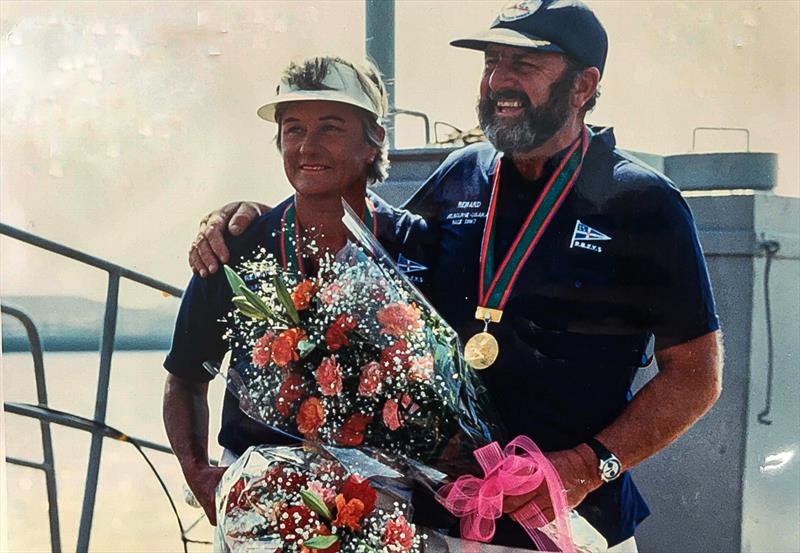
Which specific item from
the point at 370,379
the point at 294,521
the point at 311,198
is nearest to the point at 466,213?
the point at 311,198

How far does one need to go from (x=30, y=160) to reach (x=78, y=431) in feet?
2.66

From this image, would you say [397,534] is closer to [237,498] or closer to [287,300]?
[237,498]

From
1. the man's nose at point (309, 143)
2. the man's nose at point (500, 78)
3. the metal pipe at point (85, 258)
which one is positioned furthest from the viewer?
the metal pipe at point (85, 258)

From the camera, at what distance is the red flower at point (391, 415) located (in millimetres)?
1839

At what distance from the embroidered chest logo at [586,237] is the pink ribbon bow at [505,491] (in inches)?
20.1

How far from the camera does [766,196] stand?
79.7 inches

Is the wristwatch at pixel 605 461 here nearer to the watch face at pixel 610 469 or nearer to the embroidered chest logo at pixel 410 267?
the watch face at pixel 610 469

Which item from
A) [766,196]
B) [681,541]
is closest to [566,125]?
[766,196]

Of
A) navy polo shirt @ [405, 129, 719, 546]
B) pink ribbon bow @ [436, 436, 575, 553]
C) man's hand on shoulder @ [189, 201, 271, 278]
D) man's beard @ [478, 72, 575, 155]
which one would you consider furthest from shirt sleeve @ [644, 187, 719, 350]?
man's hand on shoulder @ [189, 201, 271, 278]

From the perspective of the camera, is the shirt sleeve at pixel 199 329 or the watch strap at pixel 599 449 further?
the shirt sleeve at pixel 199 329

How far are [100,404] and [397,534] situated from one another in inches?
39.1

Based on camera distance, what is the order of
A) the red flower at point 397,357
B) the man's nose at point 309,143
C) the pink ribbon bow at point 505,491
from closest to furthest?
the red flower at point 397,357 → the pink ribbon bow at point 505,491 → the man's nose at point 309,143

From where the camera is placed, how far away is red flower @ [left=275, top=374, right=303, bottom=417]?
6.28ft

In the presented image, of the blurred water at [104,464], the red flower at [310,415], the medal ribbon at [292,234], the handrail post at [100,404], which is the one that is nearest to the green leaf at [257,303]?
the medal ribbon at [292,234]
